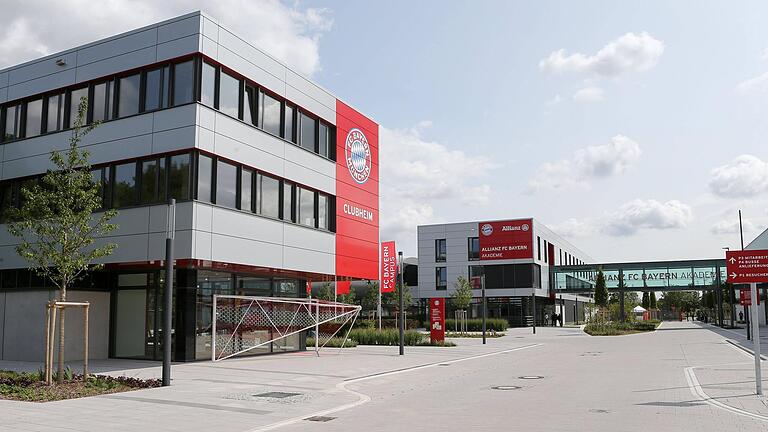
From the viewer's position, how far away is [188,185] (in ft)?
69.7

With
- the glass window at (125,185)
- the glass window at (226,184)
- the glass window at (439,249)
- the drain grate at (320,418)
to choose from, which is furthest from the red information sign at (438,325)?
the glass window at (439,249)

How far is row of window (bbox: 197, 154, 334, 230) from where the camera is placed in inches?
871

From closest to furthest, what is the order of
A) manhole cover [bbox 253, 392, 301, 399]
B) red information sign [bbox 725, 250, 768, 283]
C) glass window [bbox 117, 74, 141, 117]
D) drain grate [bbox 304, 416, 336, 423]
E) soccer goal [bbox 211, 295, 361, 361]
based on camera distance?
drain grate [bbox 304, 416, 336, 423]
manhole cover [bbox 253, 392, 301, 399]
red information sign [bbox 725, 250, 768, 283]
glass window [bbox 117, 74, 141, 117]
soccer goal [bbox 211, 295, 361, 361]

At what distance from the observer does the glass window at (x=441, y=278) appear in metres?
81.3

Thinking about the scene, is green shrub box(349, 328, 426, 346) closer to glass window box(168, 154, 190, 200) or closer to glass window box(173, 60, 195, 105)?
glass window box(168, 154, 190, 200)

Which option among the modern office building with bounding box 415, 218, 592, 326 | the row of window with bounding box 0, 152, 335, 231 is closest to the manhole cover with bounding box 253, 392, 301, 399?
the row of window with bounding box 0, 152, 335, 231

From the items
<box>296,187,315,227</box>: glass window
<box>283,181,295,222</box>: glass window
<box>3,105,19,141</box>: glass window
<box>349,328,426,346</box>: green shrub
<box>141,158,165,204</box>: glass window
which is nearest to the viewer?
<box>141,158,165,204</box>: glass window

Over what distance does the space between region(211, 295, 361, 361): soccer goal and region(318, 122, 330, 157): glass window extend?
6701mm

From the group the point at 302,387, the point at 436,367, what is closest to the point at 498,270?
the point at 436,367

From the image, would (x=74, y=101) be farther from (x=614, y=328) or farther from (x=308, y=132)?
(x=614, y=328)

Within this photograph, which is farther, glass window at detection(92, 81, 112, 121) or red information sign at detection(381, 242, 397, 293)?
red information sign at detection(381, 242, 397, 293)

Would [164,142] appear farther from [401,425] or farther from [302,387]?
A: [401,425]

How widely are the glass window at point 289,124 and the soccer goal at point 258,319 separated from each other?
6.43m

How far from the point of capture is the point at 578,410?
12.1 metres
